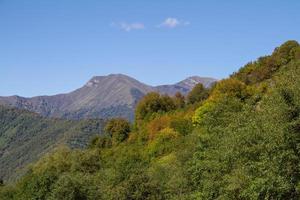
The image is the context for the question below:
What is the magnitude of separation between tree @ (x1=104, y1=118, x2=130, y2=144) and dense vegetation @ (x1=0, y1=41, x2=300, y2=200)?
0.28 meters

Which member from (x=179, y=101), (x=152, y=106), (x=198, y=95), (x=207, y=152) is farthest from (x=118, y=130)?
(x=207, y=152)

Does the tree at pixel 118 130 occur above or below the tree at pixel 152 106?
below

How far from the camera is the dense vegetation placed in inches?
1377

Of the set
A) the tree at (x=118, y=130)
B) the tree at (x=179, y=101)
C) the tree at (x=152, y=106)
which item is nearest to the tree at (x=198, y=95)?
the tree at (x=179, y=101)

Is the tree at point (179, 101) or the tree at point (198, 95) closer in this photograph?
the tree at point (198, 95)

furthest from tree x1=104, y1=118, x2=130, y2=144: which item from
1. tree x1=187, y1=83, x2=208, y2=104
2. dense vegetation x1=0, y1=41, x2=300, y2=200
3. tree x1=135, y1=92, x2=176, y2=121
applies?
tree x1=187, y1=83, x2=208, y2=104

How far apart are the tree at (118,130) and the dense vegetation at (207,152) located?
28 centimetres

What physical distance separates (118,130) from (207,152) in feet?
312

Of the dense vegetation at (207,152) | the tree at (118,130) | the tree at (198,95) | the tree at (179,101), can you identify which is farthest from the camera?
the tree at (179,101)

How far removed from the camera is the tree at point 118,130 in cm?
14238

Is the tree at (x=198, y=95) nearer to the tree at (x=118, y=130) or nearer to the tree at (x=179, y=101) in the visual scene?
the tree at (x=179, y=101)

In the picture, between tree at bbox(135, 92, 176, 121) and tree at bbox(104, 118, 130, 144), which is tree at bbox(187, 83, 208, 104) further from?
tree at bbox(104, 118, 130, 144)

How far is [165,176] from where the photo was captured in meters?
71.1

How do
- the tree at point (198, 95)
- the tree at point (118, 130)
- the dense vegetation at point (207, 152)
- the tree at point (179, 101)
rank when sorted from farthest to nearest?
the tree at point (179, 101) → the tree at point (198, 95) → the tree at point (118, 130) → the dense vegetation at point (207, 152)
